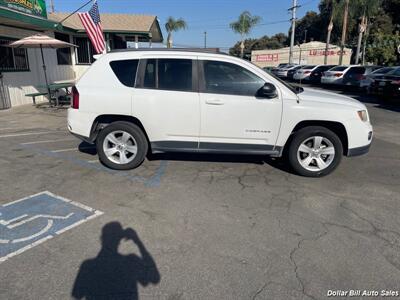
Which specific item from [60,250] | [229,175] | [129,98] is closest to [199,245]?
[60,250]

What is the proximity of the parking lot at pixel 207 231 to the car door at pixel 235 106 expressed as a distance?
27.0 inches

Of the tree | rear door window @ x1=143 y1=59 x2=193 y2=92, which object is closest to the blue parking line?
rear door window @ x1=143 y1=59 x2=193 y2=92

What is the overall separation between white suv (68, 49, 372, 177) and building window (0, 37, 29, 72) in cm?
899

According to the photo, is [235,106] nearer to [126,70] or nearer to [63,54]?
[126,70]

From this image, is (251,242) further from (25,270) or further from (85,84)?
(85,84)

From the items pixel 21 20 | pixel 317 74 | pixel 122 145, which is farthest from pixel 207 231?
pixel 317 74

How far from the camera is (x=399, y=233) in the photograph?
328 centimetres

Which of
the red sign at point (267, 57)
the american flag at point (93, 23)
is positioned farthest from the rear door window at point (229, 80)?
the red sign at point (267, 57)

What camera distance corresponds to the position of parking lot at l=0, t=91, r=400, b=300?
8.27ft

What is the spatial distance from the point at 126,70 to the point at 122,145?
1195 mm

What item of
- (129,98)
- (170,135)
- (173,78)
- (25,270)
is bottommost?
(25,270)

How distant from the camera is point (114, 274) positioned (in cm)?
261

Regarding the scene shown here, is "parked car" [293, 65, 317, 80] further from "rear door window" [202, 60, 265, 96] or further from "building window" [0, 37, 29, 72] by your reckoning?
"rear door window" [202, 60, 265, 96]

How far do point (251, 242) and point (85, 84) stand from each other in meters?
3.51
